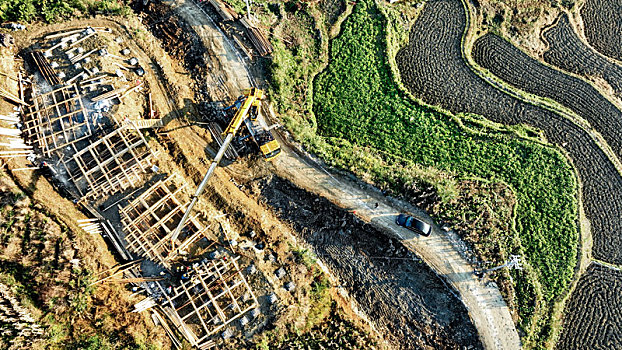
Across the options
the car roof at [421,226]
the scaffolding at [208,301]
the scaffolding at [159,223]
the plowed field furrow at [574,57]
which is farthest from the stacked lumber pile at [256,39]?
the plowed field furrow at [574,57]

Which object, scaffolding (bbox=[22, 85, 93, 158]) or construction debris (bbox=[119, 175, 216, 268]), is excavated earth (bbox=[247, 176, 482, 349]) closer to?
construction debris (bbox=[119, 175, 216, 268])

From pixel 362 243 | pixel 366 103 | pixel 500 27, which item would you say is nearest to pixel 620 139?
pixel 500 27

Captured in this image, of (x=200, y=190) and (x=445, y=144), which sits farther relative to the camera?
(x=445, y=144)

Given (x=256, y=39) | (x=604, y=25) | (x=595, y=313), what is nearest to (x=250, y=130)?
(x=256, y=39)

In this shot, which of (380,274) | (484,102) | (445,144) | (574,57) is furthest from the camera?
(574,57)

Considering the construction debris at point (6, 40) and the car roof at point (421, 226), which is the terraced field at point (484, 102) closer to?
the car roof at point (421, 226)

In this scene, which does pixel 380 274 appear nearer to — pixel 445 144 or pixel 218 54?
pixel 445 144

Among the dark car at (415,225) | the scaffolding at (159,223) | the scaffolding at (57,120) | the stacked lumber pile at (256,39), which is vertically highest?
the stacked lumber pile at (256,39)
